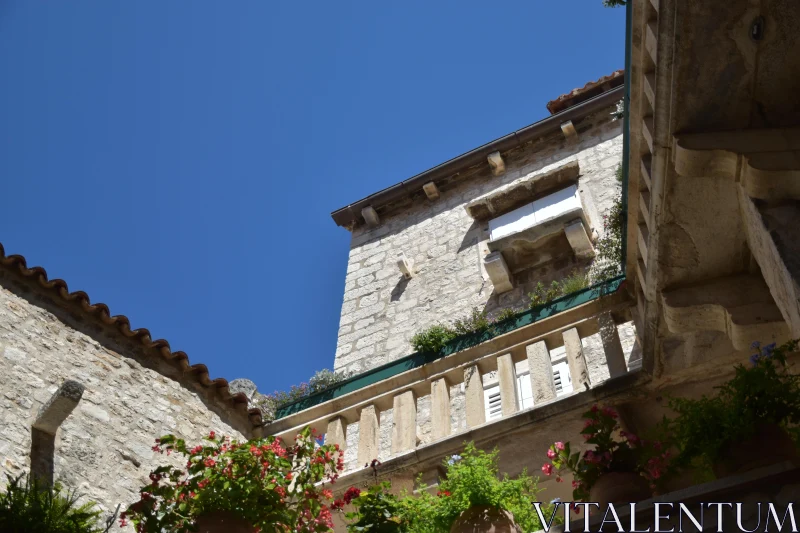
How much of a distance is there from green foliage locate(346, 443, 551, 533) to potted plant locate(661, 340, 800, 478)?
93 centimetres

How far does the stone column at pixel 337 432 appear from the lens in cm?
679

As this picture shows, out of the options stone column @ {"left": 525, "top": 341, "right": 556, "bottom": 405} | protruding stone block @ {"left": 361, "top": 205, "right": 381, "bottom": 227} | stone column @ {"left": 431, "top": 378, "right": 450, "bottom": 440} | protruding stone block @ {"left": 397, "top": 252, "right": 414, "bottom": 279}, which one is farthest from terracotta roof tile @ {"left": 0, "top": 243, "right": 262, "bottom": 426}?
protruding stone block @ {"left": 361, "top": 205, "right": 381, "bottom": 227}

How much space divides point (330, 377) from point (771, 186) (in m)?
6.27

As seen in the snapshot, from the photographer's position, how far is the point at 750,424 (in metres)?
3.93

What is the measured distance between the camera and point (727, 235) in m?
4.99

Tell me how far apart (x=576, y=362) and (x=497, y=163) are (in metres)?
6.75

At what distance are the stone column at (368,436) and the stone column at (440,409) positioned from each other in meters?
0.47

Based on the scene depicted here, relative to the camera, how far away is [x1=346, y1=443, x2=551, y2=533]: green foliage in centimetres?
439

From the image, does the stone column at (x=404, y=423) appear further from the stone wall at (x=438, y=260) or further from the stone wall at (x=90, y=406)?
the stone wall at (x=438, y=260)

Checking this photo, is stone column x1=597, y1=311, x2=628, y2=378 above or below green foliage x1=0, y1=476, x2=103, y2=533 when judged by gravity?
above

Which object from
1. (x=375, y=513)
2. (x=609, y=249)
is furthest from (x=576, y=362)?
(x=609, y=249)

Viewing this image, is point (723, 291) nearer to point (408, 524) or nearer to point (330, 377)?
point (408, 524)

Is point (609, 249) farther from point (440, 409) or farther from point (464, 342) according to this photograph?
point (440, 409)

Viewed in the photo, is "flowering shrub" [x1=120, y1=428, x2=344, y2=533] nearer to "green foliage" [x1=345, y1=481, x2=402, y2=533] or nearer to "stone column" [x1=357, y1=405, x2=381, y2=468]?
"green foliage" [x1=345, y1=481, x2=402, y2=533]
